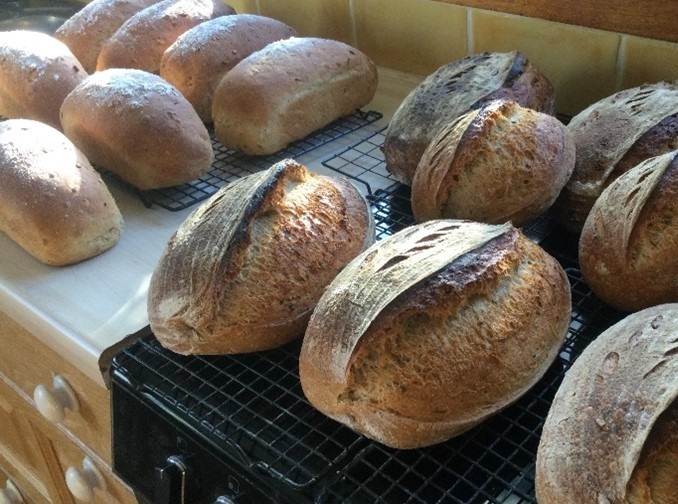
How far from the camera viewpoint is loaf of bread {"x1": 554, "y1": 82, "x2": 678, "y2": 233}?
33.4 inches

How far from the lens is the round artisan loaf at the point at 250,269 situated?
777mm

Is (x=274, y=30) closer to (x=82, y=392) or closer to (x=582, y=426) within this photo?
(x=82, y=392)

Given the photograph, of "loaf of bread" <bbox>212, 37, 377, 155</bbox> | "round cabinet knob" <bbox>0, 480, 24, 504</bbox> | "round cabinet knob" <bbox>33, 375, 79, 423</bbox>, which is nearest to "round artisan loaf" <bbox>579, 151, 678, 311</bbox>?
"loaf of bread" <bbox>212, 37, 377, 155</bbox>

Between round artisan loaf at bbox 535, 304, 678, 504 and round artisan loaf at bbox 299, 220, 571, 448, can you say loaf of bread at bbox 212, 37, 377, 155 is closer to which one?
round artisan loaf at bbox 299, 220, 571, 448

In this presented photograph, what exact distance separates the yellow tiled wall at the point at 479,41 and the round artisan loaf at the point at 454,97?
4.4 inches

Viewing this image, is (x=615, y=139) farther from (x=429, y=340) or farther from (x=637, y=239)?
(x=429, y=340)

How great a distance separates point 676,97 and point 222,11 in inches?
36.4

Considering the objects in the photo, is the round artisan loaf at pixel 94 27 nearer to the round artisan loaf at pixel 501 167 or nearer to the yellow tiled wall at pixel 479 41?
the yellow tiled wall at pixel 479 41

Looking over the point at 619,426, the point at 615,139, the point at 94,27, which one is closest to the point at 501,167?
the point at 615,139

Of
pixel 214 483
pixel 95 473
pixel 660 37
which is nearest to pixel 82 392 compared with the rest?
pixel 95 473

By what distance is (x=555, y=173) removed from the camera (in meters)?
0.85

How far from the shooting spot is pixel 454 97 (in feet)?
3.33

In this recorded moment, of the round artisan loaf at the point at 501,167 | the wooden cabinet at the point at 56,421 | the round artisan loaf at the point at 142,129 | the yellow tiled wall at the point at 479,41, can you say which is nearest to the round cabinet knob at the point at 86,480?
the wooden cabinet at the point at 56,421

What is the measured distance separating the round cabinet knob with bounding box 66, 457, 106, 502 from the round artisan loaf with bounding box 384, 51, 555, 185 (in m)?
0.63
